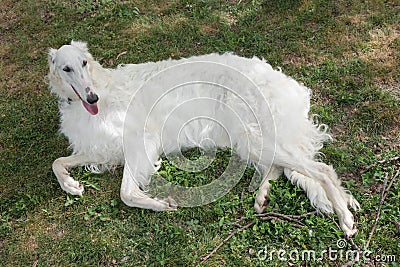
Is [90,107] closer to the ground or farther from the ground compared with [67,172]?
farther from the ground

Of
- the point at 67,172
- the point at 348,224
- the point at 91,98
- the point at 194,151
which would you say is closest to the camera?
the point at 348,224

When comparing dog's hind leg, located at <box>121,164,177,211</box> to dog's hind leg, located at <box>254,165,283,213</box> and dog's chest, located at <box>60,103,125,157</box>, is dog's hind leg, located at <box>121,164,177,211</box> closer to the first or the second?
dog's chest, located at <box>60,103,125,157</box>

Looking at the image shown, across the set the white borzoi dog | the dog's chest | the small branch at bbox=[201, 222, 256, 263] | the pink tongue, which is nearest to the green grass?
the small branch at bbox=[201, 222, 256, 263]

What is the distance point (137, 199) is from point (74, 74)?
51.0 inches

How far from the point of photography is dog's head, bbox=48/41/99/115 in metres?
3.97

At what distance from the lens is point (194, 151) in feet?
14.5

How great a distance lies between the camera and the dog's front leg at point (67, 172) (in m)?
4.14

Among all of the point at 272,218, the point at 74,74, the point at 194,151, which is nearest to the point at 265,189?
the point at 272,218

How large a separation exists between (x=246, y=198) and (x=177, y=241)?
2.45 feet

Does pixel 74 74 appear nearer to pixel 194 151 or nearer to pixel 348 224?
pixel 194 151

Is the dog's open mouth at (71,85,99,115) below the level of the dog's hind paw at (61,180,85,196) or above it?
above

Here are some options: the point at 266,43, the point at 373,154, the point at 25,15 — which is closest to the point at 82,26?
the point at 25,15

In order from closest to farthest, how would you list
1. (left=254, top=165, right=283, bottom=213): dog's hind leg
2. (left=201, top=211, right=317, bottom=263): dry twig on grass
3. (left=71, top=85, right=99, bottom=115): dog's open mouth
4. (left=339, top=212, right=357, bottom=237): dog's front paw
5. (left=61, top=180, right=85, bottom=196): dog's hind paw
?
(left=339, top=212, right=357, bottom=237): dog's front paw < (left=201, top=211, right=317, bottom=263): dry twig on grass < (left=254, top=165, right=283, bottom=213): dog's hind leg < (left=71, top=85, right=99, bottom=115): dog's open mouth < (left=61, top=180, right=85, bottom=196): dog's hind paw

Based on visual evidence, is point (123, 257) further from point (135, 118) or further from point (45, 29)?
point (45, 29)
